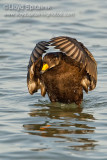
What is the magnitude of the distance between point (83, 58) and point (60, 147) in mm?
2058

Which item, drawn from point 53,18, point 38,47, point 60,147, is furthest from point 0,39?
point 60,147

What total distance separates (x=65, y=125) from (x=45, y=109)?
1220 millimetres

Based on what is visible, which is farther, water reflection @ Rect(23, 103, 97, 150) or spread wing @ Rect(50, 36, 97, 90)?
spread wing @ Rect(50, 36, 97, 90)

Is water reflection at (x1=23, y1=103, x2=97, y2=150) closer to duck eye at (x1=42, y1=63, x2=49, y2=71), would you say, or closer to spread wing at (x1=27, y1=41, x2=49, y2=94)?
spread wing at (x1=27, y1=41, x2=49, y2=94)

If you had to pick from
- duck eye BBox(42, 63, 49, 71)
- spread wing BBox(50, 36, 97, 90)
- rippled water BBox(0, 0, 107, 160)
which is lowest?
rippled water BBox(0, 0, 107, 160)

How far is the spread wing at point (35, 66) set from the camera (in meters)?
7.81

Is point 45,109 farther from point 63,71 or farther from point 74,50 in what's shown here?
point 74,50

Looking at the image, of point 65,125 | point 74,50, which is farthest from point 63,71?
point 65,125

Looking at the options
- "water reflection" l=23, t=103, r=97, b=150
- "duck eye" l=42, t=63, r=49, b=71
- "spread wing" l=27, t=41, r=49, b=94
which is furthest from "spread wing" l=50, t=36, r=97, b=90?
"water reflection" l=23, t=103, r=97, b=150

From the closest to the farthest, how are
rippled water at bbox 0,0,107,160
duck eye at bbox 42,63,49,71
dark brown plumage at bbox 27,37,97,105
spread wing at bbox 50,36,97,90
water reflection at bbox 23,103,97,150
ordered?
rippled water at bbox 0,0,107,160 → water reflection at bbox 23,103,97,150 → spread wing at bbox 50,36,97,90 → dark brown plumage at bbox 27,37,97,105 → duck eye at bbox 42,63,49,71

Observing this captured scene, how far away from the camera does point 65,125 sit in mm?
7340

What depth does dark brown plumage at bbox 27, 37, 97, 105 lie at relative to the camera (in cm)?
781

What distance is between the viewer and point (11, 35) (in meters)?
14.4

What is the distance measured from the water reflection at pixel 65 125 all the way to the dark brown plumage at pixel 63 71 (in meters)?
0.26
